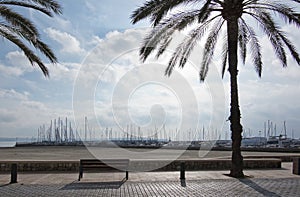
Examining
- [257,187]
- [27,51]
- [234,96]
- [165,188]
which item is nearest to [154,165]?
[234,96]

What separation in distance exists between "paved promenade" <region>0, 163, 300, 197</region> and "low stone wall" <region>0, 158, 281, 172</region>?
1.15m

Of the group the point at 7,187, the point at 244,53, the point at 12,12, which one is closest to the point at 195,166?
the point at 244,53

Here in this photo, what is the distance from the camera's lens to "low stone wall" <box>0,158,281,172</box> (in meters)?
15.2

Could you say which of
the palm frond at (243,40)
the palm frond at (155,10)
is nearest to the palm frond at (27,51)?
the palm frond at (155,10)

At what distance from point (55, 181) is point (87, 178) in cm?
126

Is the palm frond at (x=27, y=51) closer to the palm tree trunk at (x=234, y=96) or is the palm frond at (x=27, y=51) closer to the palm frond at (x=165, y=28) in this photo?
the palm frond at (x=165, y=28)

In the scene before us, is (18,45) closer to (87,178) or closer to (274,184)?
(87,178)

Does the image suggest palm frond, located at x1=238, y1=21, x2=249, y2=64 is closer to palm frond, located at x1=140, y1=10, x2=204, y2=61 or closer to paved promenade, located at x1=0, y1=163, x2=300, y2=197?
palm frond, located at x1=140, y1=10, x2=204, y2=61

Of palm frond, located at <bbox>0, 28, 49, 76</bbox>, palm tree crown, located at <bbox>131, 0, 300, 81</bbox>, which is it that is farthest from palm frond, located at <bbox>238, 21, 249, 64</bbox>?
palm frond, located at <bbox>0, 28, 49, 76</bbox>

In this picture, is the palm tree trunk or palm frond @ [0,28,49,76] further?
the palm tree trunk

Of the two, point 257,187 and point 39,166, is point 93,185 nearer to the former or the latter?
point 39,166

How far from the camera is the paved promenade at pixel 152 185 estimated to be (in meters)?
10.5

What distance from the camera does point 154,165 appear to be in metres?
16.2

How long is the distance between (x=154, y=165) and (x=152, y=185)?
4363 mm
